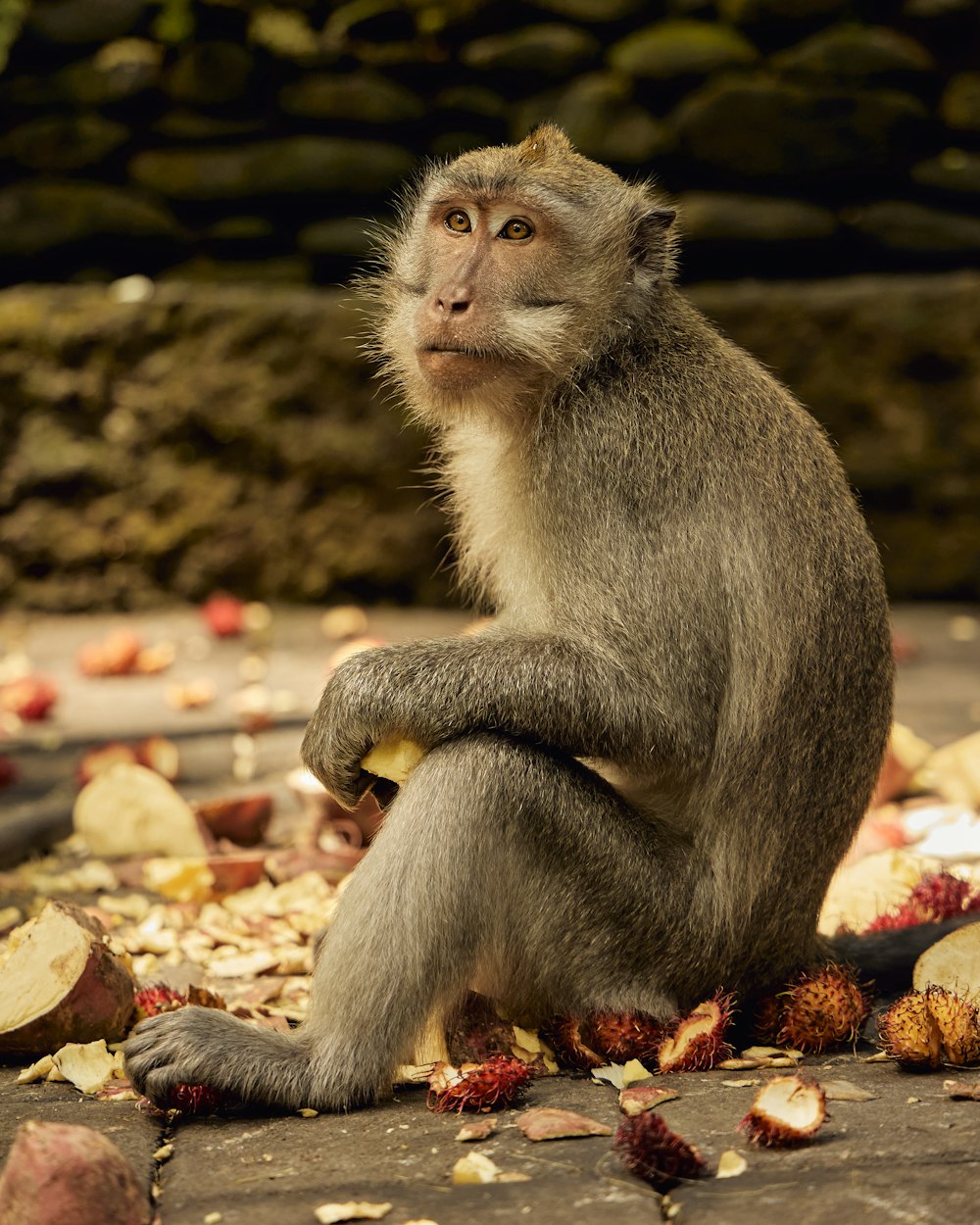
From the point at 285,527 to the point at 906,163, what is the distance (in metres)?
4.48

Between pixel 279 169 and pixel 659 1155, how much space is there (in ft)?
25.8

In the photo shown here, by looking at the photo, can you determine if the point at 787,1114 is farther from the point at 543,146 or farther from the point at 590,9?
the point at 590,9

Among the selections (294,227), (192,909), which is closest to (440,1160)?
(192,909)

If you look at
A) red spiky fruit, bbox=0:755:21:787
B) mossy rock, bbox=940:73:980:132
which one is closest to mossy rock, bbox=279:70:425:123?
mossy rock, bbox=940:73:980:132

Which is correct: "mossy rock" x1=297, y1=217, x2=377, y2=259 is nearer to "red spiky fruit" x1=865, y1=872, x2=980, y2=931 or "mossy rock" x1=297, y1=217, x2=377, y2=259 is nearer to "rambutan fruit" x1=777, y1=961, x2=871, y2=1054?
"red spiky fruit" x1=865, y1=872, x2=980, y2=931

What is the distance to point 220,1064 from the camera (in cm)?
316

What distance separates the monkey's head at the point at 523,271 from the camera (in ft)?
12.6

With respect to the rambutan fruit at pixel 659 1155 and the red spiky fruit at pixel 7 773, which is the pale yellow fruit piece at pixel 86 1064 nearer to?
the rambutan fruit at pixel 659 1155

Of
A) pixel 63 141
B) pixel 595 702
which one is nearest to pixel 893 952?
pixel 595 702

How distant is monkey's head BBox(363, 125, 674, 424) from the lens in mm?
3838

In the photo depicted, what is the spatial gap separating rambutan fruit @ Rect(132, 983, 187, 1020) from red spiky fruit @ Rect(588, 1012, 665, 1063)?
962 mm

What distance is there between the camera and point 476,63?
9.36 metres

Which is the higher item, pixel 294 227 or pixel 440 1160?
pixel 294 227

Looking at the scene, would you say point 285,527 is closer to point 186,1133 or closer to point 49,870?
point 49,870
